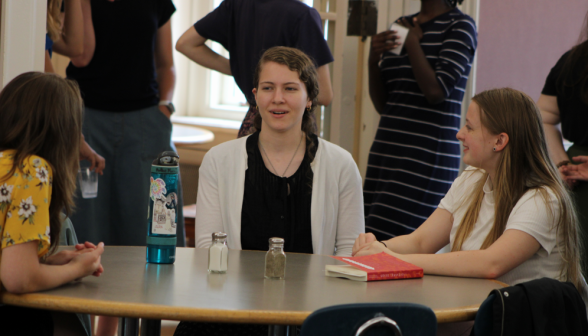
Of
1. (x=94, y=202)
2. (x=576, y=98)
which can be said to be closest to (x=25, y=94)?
(x=94, y=202)

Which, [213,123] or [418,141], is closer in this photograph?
[418,141]

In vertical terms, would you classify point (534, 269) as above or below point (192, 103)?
below

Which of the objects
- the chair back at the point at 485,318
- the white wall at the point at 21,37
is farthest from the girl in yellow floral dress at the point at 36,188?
the white wall at the point at 21,37

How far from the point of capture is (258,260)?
1696mm

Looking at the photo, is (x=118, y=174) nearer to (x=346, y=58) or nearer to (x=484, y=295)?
(x=346, y=58)

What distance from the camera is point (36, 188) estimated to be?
129 centimetres

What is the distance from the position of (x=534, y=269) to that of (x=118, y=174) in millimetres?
1926

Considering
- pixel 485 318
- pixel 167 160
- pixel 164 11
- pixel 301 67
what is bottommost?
pixel 485 318

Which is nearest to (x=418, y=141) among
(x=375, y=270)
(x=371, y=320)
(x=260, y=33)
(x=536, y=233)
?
(x=260, y=33)

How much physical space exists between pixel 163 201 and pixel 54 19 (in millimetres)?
1368

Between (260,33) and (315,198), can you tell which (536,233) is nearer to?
(315,198)

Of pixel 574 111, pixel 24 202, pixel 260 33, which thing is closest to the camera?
pixel 24 202

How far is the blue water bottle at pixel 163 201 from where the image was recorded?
152cm

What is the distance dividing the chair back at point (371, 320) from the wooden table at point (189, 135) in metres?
3.53
